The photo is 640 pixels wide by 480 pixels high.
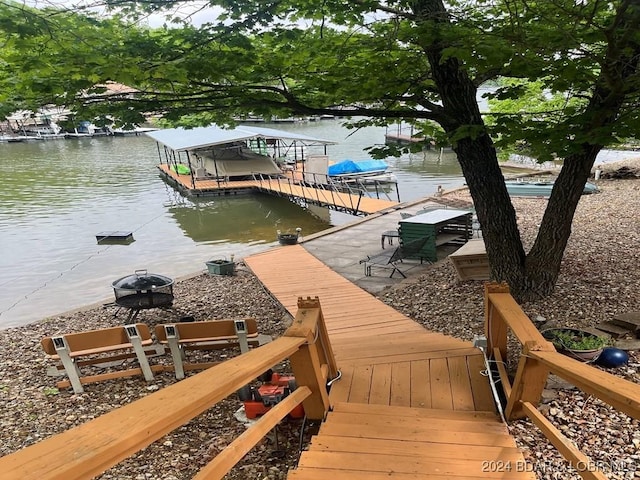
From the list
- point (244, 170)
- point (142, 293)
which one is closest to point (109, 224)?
point (244, 170)

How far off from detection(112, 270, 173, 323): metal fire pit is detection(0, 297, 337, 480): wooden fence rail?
191 inches

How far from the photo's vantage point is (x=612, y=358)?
12.0 ft

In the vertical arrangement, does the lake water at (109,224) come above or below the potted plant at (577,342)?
below

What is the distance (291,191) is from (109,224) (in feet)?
28.3

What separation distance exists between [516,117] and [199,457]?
4922 mm

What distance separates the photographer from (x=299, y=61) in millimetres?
4953

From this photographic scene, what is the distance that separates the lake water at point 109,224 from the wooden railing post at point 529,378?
1039 centimetres

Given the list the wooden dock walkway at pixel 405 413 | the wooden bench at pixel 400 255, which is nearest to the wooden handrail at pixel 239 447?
the wooden dock walkway at pixel 405 413

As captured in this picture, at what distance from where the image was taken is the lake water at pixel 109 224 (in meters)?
12.6

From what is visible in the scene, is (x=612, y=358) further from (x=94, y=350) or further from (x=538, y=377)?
(x=94, y=350)

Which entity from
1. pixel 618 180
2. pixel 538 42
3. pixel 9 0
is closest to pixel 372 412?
pixel 538 42

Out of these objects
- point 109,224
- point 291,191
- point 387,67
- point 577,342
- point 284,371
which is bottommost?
point 109,224

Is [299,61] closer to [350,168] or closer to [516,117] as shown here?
[516,117]

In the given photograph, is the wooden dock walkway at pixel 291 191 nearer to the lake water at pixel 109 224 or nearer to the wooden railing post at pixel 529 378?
the lake water at pixel 109 224
